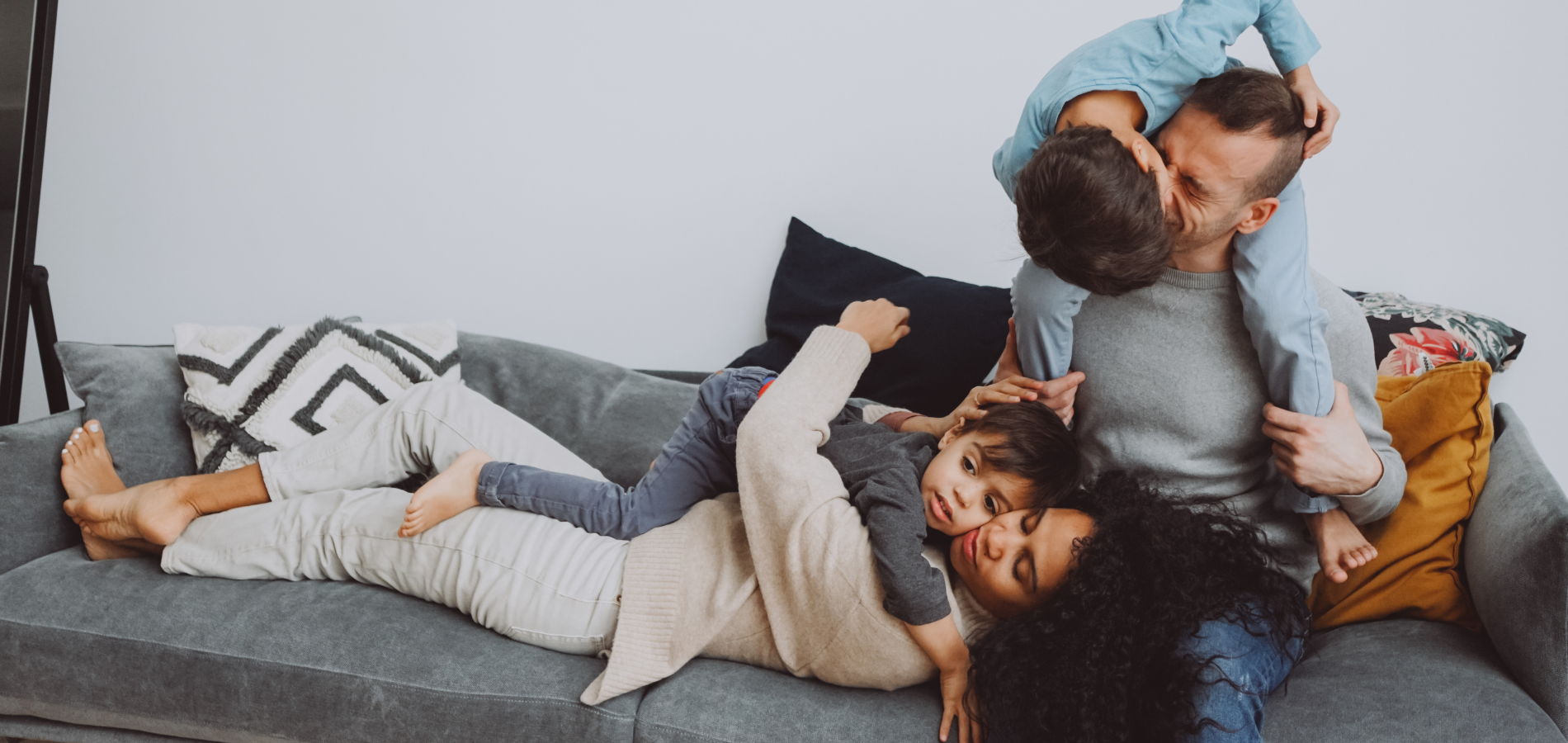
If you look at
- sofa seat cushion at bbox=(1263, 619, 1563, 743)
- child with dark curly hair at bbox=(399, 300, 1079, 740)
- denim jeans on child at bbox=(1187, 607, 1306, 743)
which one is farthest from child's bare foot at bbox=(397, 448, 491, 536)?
sofa seat cushion at bbox=(1263, 619, 1563, 743)

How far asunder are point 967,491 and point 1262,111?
2.19 feet

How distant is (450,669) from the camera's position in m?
1.28

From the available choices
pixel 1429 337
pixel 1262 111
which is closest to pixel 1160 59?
pixel 1262 111

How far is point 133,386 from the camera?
5.72ft

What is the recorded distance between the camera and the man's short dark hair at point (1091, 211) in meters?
1.01

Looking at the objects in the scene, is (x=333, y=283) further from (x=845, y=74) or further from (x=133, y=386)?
(x=845, y=74)

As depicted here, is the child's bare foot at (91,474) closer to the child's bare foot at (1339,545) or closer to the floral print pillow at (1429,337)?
the child's bare foot at (1339,545)

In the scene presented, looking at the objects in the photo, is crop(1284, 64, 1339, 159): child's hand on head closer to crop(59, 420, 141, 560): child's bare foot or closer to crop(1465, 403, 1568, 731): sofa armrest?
crop(1465, 403, 1568, 731): sofa armrest

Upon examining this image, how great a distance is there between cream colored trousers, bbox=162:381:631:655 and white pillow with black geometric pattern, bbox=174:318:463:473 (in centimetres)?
12

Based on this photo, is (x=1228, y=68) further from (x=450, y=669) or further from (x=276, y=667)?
(x=276, y=667)

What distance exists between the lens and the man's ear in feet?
3.95

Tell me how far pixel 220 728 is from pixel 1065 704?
4.26ft

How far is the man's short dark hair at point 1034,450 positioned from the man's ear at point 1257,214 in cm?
39

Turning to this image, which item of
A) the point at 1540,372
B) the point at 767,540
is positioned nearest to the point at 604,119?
the point at 767,540
